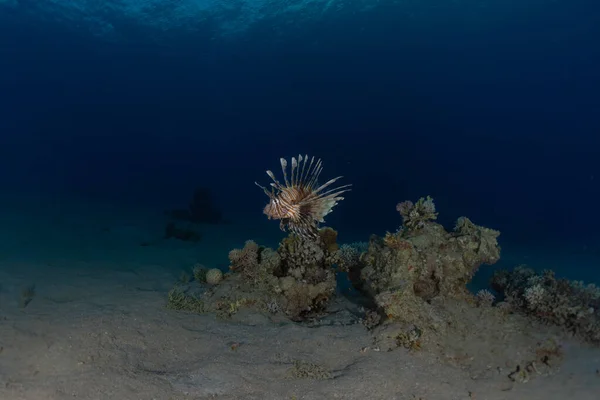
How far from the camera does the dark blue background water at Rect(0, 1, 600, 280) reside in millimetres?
39938

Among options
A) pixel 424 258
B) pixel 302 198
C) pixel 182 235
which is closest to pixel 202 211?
pixel 182 235

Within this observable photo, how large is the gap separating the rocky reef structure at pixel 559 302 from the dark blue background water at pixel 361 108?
2148 centimetres

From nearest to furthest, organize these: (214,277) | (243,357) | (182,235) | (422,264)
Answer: (243,357), (422,264), (214,277), (182,235)

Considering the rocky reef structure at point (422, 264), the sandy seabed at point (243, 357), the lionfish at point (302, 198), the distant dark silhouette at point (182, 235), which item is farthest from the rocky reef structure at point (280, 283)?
the distant dark silhouette at point (182, 235)

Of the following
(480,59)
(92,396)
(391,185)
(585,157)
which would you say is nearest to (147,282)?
(92,396)

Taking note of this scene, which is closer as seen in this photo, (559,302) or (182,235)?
(559,302)

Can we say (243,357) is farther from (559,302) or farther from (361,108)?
(361,108)

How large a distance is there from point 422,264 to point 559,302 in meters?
2.15

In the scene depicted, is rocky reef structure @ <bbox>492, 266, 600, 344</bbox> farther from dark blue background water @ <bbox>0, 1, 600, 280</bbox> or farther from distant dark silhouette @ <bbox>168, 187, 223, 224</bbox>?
dark blue background water @ <bbox>0, 1, 600, 280</bbox>

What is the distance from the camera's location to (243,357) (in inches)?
217

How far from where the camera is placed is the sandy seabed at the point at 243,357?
4.64 meters

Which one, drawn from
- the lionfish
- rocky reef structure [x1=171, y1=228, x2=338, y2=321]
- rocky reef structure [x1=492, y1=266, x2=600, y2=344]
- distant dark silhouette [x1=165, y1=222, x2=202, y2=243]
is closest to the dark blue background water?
distant dark silhouette [x1=165, y1=222, x2=202, y2=243]

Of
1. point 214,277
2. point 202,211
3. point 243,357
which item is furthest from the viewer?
point 202,211

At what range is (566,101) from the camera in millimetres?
52781
